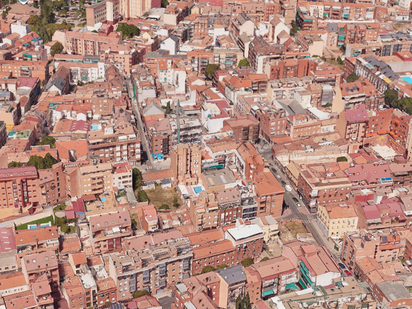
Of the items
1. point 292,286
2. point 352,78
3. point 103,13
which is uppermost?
point 103,13

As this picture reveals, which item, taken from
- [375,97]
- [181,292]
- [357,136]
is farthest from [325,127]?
[181,292]

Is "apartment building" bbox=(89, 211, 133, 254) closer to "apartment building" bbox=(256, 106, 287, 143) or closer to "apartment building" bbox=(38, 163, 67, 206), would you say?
"apartment building" bbox=(38, 163, 67, 206)

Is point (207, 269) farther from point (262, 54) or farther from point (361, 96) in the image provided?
point (262, 54)

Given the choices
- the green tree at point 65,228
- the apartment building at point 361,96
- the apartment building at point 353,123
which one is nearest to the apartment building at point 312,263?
the green tree at point 65,228

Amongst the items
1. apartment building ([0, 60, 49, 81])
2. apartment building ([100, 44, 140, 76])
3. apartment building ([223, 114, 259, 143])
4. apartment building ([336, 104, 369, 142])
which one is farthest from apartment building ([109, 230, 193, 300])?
apartment building ([100, 44, 140, 76])

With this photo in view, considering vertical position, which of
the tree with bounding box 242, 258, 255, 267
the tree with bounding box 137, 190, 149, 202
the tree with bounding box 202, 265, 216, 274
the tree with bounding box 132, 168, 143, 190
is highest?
the tree with bounding box 132, 168, 143, 190

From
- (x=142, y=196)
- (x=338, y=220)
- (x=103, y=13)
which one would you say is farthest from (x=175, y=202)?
(x=103, y=13)
